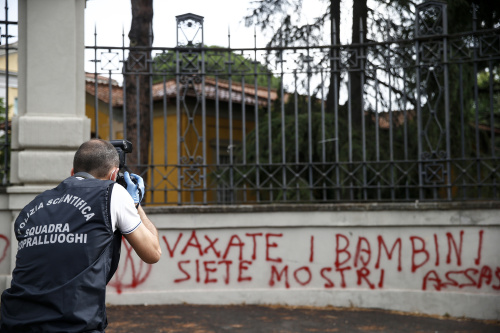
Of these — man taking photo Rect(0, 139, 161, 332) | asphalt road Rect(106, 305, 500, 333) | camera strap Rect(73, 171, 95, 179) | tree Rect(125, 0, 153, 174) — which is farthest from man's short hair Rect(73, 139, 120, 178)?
tree Rect(125, 0, 153, 174)

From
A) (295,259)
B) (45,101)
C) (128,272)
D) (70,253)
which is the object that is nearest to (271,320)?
(295,259)

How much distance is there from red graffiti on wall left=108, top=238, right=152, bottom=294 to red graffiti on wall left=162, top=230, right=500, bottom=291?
0.37 metres

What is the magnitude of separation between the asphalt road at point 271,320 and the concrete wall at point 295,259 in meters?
0.15

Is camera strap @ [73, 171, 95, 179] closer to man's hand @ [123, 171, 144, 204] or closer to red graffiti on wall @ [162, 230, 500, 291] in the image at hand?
man's hand @ [123, 171, 144, 204]

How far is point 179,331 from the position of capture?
5.90 metres

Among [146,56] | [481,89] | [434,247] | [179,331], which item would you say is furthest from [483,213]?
[481,89]

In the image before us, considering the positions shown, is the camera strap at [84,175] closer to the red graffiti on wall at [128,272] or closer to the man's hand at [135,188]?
the man's hand at [135,188]

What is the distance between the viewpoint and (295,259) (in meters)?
6.99

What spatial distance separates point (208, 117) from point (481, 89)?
7059 millimetres

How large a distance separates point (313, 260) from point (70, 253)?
472 cm

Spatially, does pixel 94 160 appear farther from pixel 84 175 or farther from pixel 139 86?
pixel 139 86

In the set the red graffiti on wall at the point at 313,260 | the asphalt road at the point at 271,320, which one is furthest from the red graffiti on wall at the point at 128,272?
the red graffiti on wall at the point at 313,260

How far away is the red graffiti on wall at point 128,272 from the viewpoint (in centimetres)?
689

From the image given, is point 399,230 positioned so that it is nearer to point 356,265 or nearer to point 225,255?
point 356,265
